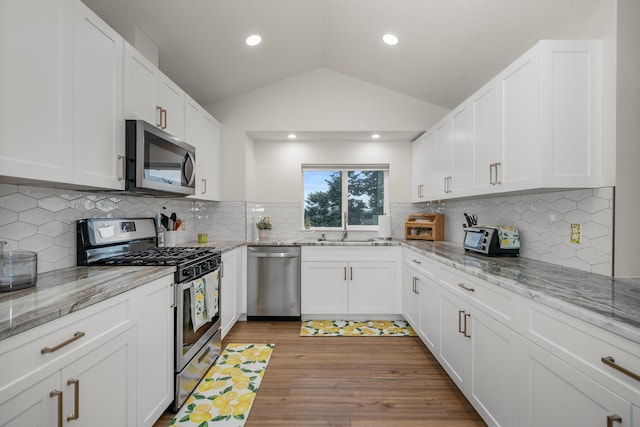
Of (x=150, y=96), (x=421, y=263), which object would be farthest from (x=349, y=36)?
(x=421, y=263)

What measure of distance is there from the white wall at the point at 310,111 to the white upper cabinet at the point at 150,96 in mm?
1096

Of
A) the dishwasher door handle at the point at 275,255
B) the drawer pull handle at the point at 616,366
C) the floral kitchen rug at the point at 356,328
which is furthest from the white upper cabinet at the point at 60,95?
the floral kitchen rug at the point at 356,328

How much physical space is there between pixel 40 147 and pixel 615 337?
7.37 feet

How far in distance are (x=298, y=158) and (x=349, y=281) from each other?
1814mm

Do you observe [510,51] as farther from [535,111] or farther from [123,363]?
[123,363]

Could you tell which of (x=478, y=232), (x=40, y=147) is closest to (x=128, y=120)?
(x=40, y=147)

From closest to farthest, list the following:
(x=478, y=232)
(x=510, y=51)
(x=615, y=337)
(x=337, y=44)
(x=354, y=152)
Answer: (x=615, y=337) → (x=510, y=51) → (x=478, y=232) → (x=337, y=44) → (x=354, y=152)

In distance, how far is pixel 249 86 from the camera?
3680mm

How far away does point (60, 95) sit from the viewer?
1406 millimetres

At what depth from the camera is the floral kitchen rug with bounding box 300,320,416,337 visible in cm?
314

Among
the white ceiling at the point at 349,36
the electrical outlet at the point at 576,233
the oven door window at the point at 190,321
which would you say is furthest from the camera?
the white ceiling at the point at 349,36

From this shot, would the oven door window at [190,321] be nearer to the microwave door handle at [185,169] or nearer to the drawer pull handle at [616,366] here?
the microwave door handle at [185,169]

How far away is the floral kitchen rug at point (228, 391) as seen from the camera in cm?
184

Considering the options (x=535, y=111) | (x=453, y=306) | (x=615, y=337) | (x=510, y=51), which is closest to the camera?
(x=615, y=337)
